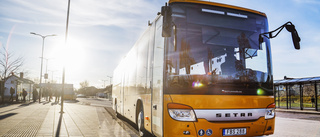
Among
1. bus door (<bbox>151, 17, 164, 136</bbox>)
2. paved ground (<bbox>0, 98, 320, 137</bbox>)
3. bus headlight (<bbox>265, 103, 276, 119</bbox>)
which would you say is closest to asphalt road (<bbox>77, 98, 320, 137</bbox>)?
paved ground (<bbox>0, 98, 320, 137</bbox>)

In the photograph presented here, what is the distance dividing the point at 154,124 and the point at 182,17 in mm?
2419

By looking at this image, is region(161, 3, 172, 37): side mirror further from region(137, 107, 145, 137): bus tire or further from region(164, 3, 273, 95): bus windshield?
region(137, 107, 145, 137): bus tire

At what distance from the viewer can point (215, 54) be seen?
5.41 metres

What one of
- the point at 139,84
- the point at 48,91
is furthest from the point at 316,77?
the point at 48,91

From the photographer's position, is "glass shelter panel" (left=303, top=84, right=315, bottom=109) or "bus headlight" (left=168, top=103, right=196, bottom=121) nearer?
"bus headlight" (left=168, top=103, right=196, bottom=121)

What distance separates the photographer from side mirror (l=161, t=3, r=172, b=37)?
503 centimetres

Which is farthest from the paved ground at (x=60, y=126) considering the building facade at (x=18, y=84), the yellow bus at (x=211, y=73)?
the building facade at (x=18, y=84)

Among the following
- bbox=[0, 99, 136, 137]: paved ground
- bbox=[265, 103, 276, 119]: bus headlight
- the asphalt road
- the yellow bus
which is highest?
the yellow bus

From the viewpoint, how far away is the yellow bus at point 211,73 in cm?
512

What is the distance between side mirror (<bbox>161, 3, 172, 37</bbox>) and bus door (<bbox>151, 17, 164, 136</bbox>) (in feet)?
2.16

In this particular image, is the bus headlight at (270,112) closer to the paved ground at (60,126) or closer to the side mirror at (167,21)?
the side mirror at (167,21)

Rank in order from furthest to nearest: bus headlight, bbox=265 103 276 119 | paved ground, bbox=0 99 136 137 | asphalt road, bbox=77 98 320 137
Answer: asphalt road, bbox=77 98 320 137 → paved ground, bbox=0 99 136 137 → bus headlight, bbox=265 103 276 119

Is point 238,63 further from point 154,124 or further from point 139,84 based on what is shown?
point 139,84

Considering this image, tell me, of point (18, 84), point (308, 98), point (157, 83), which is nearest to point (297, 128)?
point (157, 83)
